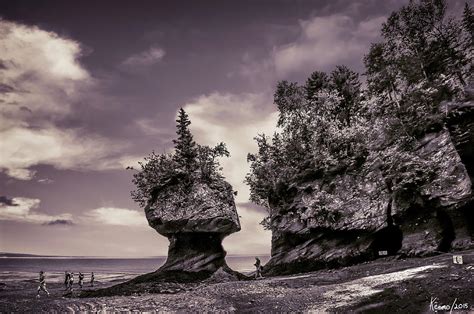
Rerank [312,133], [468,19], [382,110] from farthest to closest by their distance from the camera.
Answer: [312,133]
[382,110]
[468,19]

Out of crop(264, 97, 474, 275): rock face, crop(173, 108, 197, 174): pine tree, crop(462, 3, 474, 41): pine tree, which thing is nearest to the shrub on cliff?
crop(173, 108, 197, 174): pine tree

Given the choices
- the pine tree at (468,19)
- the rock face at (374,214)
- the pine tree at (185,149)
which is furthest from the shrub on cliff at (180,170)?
the pine tree at (468,19)

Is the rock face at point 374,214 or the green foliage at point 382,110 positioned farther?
the green foliage at point 382,110

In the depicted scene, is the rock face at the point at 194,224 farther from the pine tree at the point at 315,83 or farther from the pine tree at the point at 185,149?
the pine tree at the point at 315,83

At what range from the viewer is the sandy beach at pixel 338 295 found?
16016 millimetres

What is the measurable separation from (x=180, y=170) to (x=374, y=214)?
23266 millimetres

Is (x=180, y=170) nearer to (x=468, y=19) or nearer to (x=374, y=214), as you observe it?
(x=374, y=214)

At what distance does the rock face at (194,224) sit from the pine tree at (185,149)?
2775 millimetres

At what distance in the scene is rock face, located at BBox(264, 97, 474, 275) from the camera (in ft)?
89.2

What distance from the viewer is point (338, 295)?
19734 millimetres

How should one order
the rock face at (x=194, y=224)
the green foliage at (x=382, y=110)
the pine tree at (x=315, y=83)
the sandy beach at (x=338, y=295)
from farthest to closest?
the pine tree at (x=315, y=83), the rock face at (x=194, y=224), the green foliage at (x=382, y=110), the sandy beach at (x=338, y=295)

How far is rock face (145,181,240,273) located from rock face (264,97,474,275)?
6.73m

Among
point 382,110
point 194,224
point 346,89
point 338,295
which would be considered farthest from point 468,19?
point 194,224

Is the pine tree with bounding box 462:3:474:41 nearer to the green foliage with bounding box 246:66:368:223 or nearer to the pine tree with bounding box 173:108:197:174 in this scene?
the green foliage with bounding box 246:66:368:223
